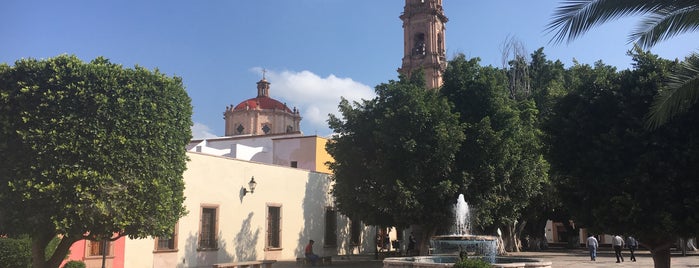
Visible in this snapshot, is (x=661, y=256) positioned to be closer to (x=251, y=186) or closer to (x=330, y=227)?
(x=251, y=186)

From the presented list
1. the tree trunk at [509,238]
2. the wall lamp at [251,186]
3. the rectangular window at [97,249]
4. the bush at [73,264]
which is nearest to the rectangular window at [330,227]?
the wall lamp at [251,186]

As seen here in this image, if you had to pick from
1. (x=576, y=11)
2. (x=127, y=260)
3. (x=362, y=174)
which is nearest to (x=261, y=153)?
(x=362, y=174)

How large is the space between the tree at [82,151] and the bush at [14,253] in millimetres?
2045

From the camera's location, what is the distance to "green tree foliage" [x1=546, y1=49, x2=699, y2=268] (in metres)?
11.1

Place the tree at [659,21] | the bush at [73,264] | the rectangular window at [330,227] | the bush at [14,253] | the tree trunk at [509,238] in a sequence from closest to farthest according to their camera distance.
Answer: the tree at [659,21] → the bush at [14,253] → the bush at [73,264] → the rectangular window at [330,227] → the tree trunk at [509,238]

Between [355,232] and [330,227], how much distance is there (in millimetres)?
2341

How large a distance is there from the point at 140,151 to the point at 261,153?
847 inches

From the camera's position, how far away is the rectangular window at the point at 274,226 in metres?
23.6

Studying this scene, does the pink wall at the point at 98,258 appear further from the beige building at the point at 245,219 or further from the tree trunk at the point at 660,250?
the tree trunk at the point at 660,250

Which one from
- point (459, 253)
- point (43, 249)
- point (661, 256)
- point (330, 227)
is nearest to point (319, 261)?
point (330, 227)

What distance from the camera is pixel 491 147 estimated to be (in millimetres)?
19578

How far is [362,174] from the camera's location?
2058cm

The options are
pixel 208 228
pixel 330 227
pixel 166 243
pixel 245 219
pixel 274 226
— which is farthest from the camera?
pixel 330 227

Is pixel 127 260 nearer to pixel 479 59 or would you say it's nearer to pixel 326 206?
pixel 326 206
